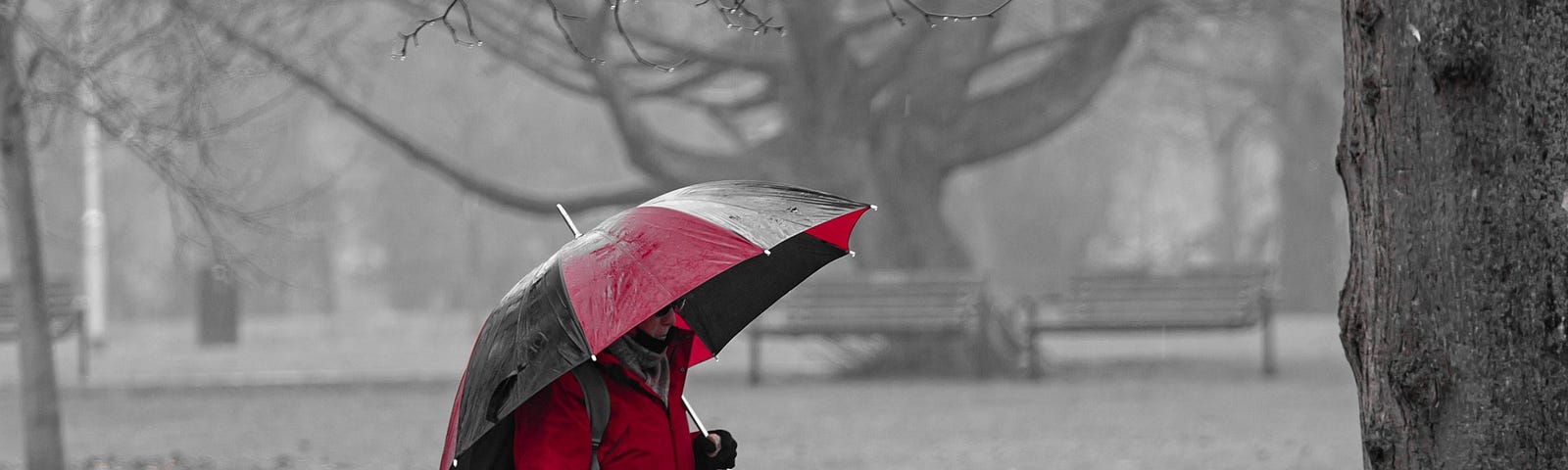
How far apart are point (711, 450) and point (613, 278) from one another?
56 cm

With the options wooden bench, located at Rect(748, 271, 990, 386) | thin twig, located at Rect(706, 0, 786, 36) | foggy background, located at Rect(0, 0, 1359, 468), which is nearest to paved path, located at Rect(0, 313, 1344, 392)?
foggy background, located at Rect(0, 0, 1359, 468)

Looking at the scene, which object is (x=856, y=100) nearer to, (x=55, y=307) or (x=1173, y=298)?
(x=1173, y=298)

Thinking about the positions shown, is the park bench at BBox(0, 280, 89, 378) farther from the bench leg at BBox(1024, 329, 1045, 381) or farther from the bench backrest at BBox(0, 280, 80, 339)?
the bench leg at BBox(1024, 329, 1045, 381)

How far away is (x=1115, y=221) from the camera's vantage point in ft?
125

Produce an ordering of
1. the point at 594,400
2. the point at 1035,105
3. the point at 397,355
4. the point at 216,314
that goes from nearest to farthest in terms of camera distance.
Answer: the point at 594,400 < the point at 1035,105 < the point at 397,355 < the point at 216,314

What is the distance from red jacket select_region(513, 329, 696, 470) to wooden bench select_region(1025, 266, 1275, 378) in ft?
34.9

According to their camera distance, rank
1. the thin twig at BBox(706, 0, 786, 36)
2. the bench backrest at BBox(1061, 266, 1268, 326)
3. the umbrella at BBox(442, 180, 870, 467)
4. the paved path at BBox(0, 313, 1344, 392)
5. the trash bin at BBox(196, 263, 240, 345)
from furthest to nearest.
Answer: the trash bin at BBox(196, 263, 240, 345)
the paved path at BBox(0, 313, 1344, 392)
the bench backrest at BBox(1061, 266, 1268, 326)
the thin twig at BBox(706, 0, 786, 36)
the umbrella at BBox(442, 180, 870, 467)

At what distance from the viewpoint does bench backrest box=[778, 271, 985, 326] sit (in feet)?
47.1

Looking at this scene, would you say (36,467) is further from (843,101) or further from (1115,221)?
(1115,221)

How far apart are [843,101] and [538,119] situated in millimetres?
19106

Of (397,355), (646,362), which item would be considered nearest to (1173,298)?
(397,355)

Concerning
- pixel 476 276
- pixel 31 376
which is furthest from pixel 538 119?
pixel 31 376

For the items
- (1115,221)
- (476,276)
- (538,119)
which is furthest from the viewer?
(1115,221)

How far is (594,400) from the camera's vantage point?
3850 millimetres
